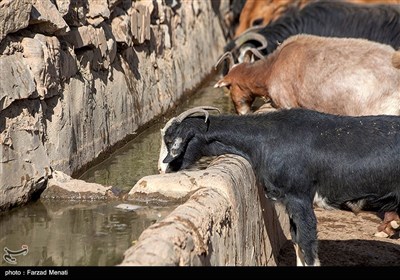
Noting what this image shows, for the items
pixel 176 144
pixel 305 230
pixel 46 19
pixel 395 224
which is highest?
pixel 46 19

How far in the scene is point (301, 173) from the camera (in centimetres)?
689

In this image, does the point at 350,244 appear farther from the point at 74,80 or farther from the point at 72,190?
the point at 74,80

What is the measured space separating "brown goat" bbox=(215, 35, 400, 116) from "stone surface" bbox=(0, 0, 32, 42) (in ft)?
9.36

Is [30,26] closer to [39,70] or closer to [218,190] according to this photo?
[39,70]

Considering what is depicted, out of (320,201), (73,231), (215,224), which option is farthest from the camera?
(320,201)

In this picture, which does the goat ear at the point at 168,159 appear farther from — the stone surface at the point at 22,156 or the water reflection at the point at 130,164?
the stone surface at the point at 22,156

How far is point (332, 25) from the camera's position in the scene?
472 inches

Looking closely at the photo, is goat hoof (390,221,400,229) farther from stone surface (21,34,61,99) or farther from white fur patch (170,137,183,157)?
stone surface (21,34,61,99)

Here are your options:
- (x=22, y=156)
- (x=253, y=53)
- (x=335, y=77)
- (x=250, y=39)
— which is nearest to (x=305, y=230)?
(x=22, y=156)

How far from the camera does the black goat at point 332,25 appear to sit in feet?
38.1

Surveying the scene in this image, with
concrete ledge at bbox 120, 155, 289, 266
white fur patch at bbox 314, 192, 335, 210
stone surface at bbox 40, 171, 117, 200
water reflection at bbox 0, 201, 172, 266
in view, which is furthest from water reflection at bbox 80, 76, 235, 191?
white fur patch at bbox 314, 192, 335, 210

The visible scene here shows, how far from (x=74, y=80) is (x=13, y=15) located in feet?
4.80

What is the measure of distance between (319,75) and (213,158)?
7.89ft

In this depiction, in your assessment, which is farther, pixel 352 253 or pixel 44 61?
pixel 44 61
